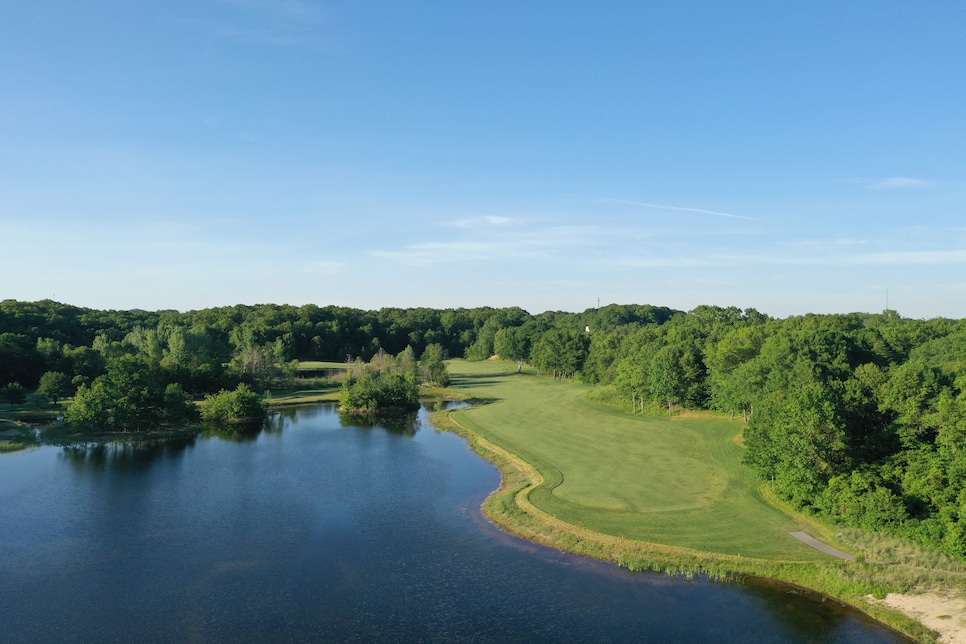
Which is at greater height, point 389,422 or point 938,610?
point 389,422

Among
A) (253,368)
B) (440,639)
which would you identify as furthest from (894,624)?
(253,368)

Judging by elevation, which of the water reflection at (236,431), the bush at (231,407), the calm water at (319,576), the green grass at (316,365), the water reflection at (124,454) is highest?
the green grass at (316,365)

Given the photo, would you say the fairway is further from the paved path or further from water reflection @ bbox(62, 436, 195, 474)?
water reflection @ bbox(62, 436, 195, 474)

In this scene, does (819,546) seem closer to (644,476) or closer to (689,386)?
(644,476)

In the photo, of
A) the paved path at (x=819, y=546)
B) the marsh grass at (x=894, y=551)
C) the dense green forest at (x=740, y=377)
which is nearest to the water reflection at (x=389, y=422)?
the dense green forest at (x=740, y=377)

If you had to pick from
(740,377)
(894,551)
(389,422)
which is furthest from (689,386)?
(894,551)

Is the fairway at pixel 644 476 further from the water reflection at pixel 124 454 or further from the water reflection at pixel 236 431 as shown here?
the water reflection at pixel 124 454
